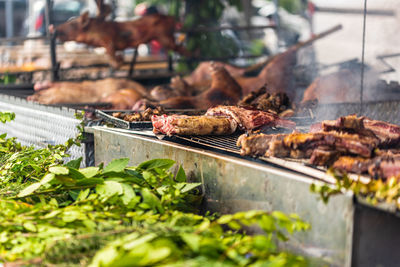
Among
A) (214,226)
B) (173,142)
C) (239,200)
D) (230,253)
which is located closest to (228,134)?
(173,142)

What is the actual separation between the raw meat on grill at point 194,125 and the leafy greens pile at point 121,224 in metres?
0.38

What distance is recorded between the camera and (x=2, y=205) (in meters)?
2.62

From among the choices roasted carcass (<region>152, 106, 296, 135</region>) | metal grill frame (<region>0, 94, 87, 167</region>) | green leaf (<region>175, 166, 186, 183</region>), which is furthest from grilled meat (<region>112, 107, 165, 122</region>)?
green leaf (<region>175, 166, 186, 183</region>)

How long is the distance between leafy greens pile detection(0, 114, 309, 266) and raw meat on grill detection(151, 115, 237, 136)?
0.38 metres

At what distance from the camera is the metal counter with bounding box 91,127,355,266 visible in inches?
85.4

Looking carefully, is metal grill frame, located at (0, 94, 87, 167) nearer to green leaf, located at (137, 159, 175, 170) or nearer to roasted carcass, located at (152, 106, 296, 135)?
roasted carcass, located at (152, 106, 296, 135)

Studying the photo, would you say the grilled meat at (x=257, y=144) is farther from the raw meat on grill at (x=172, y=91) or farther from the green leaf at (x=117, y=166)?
the raw meat on grill at (x=172, y=91)

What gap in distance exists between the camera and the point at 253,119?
368 cm

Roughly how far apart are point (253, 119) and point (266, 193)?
118 cm

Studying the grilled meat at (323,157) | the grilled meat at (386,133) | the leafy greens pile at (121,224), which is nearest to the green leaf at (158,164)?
the leafy greens pile at (121,224)

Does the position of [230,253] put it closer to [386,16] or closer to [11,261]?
[11,261]

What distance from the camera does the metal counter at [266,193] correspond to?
217 centimetres

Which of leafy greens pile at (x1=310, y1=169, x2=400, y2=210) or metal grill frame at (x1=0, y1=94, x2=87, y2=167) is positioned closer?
leafy greens pile at (x1=310, y1=169, x2=400, y2=210)

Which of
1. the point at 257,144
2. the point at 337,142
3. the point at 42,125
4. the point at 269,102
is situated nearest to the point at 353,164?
the point at 337,142
